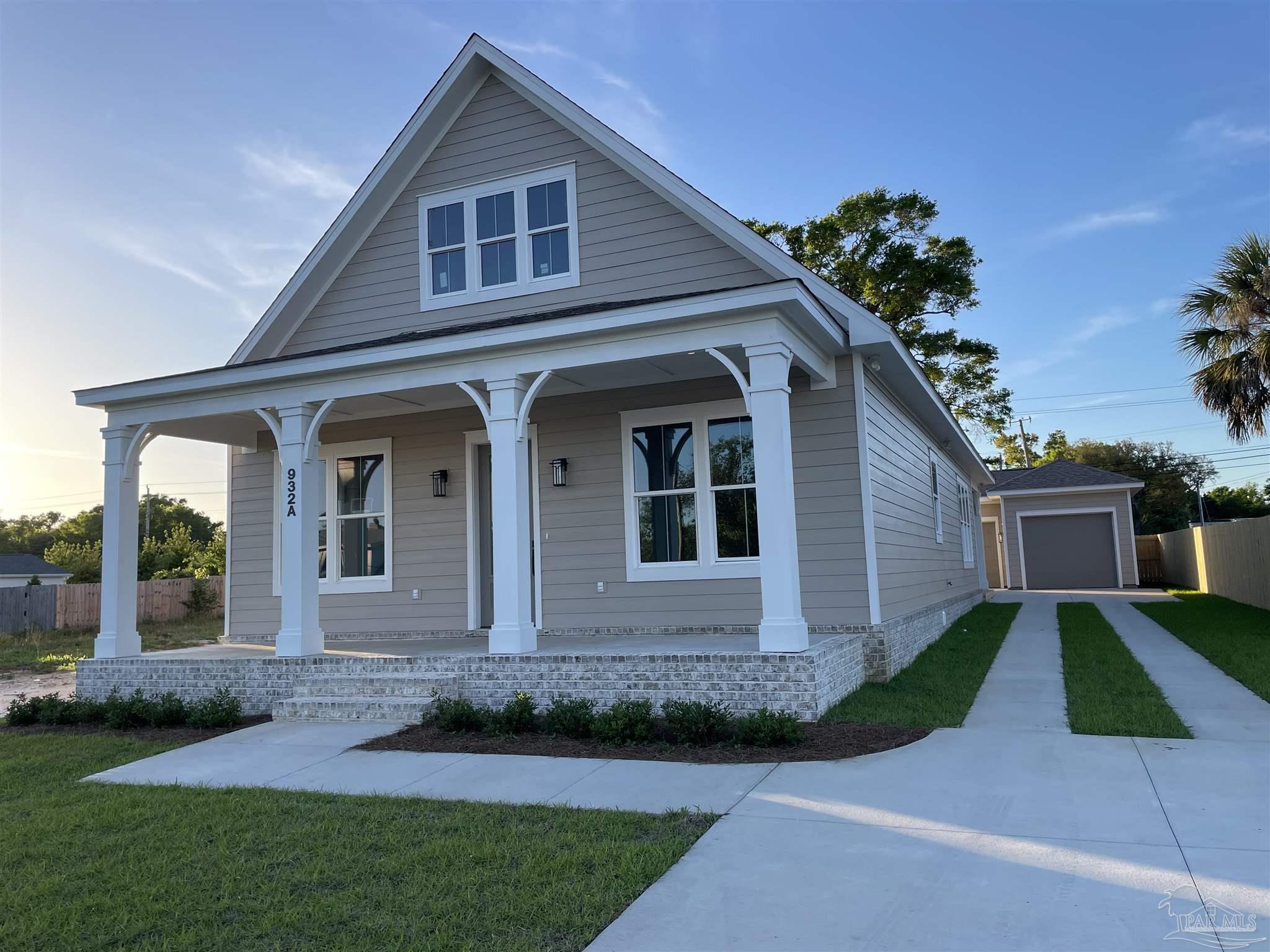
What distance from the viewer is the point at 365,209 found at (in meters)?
10.5

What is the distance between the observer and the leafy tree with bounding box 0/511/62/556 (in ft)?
212

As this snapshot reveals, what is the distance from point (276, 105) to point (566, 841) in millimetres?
10586

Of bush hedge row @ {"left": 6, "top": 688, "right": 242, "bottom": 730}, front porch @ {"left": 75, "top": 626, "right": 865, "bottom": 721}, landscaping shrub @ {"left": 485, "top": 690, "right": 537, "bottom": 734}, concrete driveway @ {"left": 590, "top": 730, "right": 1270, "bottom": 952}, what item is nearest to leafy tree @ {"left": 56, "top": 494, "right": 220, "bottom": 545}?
bush hedge row @ {"left": 6, "top": 688, "right": 242, "bottom": 730}

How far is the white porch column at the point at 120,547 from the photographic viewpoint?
936 cm

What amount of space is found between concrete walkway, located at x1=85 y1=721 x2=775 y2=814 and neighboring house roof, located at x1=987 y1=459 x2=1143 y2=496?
73.7 ft

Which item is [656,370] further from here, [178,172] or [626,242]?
[178,172]

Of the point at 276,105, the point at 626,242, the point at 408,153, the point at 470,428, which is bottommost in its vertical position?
the point at 470,428

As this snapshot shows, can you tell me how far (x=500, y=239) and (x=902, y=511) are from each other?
5.91 m

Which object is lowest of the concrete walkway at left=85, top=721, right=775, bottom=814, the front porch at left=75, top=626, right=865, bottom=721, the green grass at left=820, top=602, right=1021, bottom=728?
the concrete walkway at left=85, top=721, right=775, bottom=814

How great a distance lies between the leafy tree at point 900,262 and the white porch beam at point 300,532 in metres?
18.7

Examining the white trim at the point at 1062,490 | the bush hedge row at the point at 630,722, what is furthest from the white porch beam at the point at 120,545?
Answer: the white trim at the point at 1062,490

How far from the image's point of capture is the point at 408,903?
350cm

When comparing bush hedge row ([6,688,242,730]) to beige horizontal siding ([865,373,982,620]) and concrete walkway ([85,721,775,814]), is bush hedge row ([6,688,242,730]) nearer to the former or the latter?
concrete walkway ([85,721,775,814])

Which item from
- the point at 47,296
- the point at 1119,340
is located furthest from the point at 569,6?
the point at 1119,340
